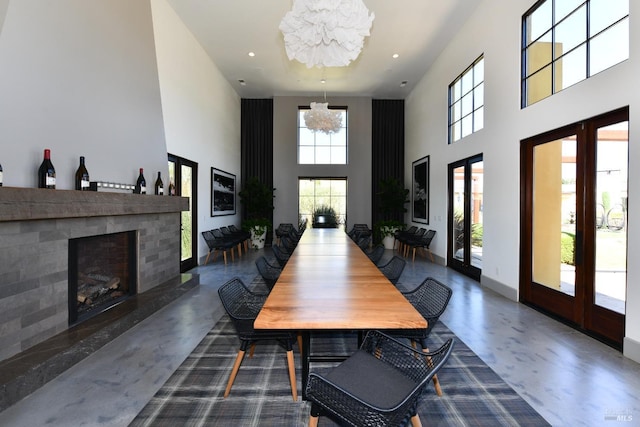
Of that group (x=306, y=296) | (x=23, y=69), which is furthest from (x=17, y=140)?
(x=306, y=296)

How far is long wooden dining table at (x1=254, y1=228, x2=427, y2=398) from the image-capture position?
1648 millimetres

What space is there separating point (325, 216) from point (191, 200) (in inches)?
189

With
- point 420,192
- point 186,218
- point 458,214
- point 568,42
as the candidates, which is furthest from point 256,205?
point 568,42

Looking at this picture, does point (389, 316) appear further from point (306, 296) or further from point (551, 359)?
point (551, 359)

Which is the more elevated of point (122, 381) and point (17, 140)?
point (17, 140)

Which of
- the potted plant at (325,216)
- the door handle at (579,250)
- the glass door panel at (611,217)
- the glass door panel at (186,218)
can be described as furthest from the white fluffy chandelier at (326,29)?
the potted plant at (325,216)

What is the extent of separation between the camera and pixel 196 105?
668 centimetres

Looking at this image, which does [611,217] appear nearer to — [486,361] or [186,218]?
[486,361]

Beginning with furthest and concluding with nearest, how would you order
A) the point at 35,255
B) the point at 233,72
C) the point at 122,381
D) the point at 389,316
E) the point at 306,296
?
the point at 233,72 → the point at 35,255 → the point at 122,381 → the point at 306,296 → the point at 389,316

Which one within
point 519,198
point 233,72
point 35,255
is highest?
point 233,72

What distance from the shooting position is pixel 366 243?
5.23 m

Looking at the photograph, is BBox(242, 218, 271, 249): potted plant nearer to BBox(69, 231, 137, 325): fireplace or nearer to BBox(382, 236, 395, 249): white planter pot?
BBox(382, 236, 395, 249): white planter pot

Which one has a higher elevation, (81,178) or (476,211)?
(81,178)

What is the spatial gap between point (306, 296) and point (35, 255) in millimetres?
2349
